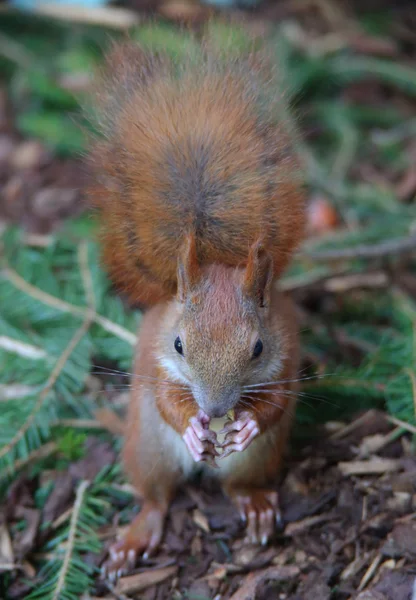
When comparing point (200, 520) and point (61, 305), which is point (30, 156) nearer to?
point (61, 305)

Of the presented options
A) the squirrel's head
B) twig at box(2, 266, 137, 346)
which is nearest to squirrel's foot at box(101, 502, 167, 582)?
the squirrel's head

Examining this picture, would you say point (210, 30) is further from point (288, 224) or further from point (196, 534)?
point (196, 534)

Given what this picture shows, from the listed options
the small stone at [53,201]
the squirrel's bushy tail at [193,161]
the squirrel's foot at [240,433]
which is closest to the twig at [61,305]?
the squirrel's bushy tail at [193,161]

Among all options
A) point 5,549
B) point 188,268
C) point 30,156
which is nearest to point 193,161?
point 188,268

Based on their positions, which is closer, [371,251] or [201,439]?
[201,439]

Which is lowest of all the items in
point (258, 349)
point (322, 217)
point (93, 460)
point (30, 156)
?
point (93, 460)

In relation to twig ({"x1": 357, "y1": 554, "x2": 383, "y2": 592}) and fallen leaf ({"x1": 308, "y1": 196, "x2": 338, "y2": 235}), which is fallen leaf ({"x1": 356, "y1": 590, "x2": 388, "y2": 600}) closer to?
twig ({"x1": 357, "y1": 554, "x2": 383, "y2": 592})
